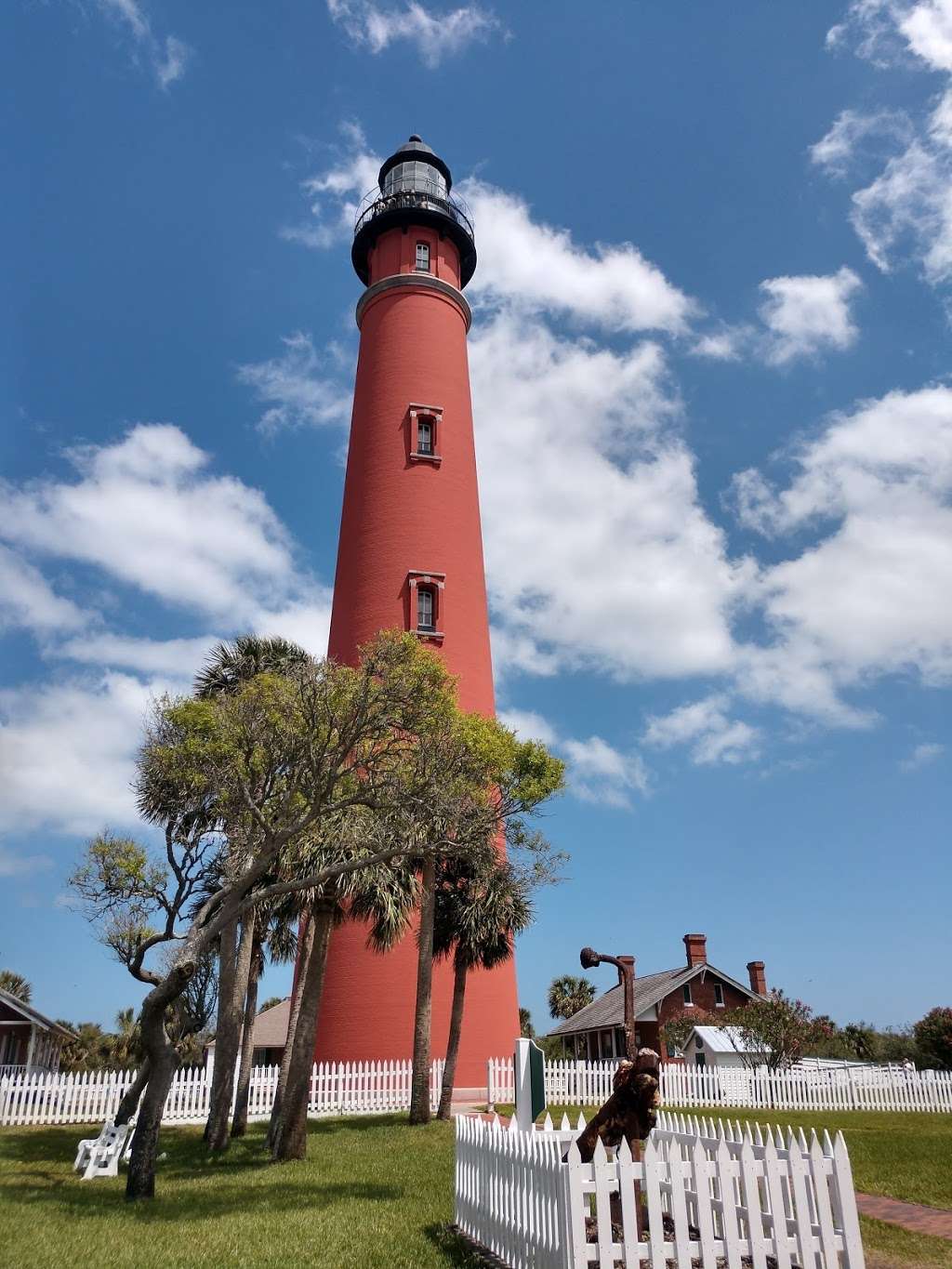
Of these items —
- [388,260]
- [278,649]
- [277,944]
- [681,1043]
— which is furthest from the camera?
[681,1043]

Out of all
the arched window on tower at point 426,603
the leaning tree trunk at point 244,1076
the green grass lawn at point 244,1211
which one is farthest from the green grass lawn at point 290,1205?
the arched window on tower at point 426,603

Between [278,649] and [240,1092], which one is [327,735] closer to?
[278,649]

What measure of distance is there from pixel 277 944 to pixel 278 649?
7391mm

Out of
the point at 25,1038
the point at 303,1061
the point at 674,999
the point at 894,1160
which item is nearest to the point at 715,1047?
the point at 674,999

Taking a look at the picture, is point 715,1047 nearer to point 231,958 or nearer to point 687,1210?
point 231,958

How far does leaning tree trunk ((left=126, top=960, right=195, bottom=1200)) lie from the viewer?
11633mm

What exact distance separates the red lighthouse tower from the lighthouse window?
3 cm

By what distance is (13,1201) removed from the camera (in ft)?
34.8

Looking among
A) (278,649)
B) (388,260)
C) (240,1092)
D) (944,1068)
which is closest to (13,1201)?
(240,1092)

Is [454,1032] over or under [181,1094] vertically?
over

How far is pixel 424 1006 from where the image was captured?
20578 mm

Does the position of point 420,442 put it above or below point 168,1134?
above

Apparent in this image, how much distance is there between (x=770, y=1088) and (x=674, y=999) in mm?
10481

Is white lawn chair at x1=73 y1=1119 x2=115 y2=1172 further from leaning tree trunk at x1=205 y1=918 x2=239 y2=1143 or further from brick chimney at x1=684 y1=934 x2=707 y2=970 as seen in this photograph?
brick chimney at x1=684 y1=934 x2=707 y2=970
